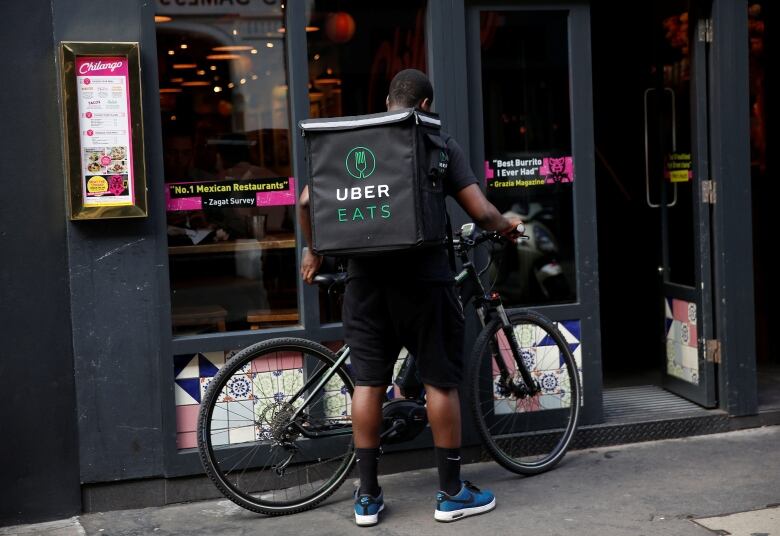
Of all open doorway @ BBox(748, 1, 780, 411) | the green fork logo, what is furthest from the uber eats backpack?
open doorway @ BBox(748, 1, 780, 411)

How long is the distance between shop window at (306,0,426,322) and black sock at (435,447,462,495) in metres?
1.13

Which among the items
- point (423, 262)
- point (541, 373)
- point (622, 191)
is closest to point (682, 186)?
point (541, 373)

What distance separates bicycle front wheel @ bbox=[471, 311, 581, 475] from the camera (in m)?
5.48

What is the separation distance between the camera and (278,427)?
5.01 metres

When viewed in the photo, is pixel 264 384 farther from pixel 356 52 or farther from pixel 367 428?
pixel 356 52

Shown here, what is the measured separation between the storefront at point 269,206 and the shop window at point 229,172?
0.01 metres

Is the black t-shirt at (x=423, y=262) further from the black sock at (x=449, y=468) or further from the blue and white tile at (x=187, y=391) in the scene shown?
the blue and white tile at (x=187, y=391)

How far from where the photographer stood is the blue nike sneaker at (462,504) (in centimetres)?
484

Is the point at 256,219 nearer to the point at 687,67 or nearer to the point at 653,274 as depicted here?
the point at 687,67

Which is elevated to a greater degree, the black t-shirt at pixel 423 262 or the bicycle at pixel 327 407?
the black t-shirt at pixel 423 262

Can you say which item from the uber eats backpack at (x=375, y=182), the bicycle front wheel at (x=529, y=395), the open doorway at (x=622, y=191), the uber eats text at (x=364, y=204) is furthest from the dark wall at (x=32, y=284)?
the open doorway at (x=622, y=191)

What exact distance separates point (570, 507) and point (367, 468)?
3.30 feet

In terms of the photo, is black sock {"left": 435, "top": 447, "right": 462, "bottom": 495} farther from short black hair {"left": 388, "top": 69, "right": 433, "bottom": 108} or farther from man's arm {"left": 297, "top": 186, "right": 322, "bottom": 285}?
short black hair {"left": 388, "top": 69, "right": 433, "bottom": 108}

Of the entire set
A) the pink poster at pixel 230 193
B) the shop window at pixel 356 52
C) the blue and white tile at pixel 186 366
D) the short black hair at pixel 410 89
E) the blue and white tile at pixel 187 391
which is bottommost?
the blue and white tile at pixel 187 391
